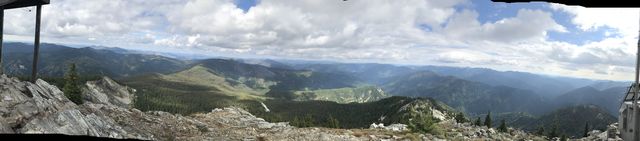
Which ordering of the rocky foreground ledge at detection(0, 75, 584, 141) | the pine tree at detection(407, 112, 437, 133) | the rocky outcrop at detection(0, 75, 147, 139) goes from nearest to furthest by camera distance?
the rocky outcrop at detection(0, 75, 147, 139) → the rocky foreground ledge at detection(0, 75, 584, 141) → the pine tree at detection(407, 112, 437, 133)

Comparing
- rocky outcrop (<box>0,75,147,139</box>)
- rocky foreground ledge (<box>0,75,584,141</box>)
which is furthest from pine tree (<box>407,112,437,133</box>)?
rocky outcrop (<box>0,75,147,139</box>)

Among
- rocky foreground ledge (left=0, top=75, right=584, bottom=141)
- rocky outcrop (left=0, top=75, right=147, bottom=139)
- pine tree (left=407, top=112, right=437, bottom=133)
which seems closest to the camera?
rocky outcrop (left=0, top=75, right=147, bottom=139)

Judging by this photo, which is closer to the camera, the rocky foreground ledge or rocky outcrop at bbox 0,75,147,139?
rocky outcrop at bbox 0,75,147,139

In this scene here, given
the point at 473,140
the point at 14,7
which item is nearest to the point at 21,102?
the point at 14,7

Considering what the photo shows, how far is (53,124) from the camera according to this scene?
27891mm

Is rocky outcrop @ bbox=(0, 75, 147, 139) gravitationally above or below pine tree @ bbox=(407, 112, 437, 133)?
above

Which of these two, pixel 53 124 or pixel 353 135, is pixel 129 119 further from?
pixel 353 135

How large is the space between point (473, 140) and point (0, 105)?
47504mm

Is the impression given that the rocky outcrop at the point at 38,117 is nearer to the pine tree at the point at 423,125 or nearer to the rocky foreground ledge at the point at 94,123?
the rocky foreground ledge at the point at 94,123

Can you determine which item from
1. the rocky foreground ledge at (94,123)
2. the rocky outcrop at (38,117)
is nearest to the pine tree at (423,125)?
the rocky foreground ledge at (94,123)

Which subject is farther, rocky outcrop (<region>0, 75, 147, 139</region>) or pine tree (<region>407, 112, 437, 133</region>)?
pine tree (<region>407, 112, 437, 133</region>)

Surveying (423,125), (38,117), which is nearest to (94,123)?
(38,117)

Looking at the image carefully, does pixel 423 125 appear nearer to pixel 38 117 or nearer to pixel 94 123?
pixel 94 123

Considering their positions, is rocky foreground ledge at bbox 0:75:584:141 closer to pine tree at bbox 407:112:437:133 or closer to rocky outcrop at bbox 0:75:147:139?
rocky outcrop at bbox 0:75:147:139
